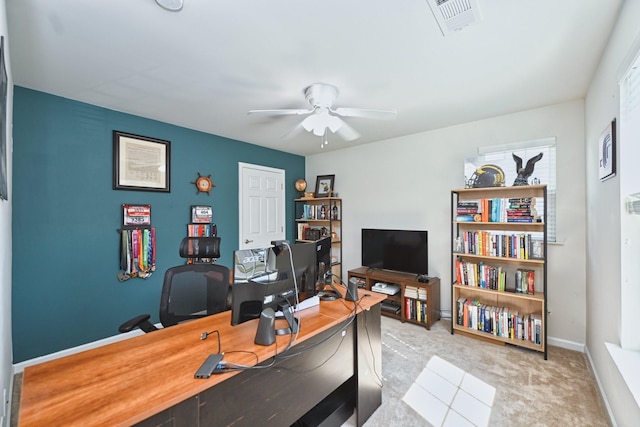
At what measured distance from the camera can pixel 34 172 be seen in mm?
2502

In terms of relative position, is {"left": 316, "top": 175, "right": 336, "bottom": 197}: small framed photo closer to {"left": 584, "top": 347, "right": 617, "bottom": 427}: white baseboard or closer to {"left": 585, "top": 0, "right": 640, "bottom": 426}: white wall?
{"left": 585, "top": 0, "right": 640, "bottom": 426}: white wall

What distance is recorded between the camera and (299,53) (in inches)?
76.0

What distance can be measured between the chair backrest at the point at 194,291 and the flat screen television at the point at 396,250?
91.7 inches

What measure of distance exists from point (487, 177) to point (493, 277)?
1101mm

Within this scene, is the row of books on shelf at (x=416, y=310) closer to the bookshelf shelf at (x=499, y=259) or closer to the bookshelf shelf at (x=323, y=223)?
the bookshelf shelf at (x=499, y=259)

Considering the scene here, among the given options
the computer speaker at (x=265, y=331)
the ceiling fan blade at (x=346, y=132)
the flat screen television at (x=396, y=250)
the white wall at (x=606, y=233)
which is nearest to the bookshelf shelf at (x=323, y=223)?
the flat screen television at (x=396, y=250)

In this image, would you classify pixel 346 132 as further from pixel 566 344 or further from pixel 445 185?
pixel 566 344

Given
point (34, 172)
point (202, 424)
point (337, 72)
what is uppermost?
point (337, 72)

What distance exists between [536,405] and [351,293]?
158cm

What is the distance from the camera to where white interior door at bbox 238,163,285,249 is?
422 centimetres

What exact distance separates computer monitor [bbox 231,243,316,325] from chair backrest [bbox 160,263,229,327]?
0.81 m

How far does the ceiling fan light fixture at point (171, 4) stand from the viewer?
145 cm

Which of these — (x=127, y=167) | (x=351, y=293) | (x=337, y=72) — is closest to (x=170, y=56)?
(x=337, y=72)

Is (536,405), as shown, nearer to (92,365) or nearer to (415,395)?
(415,395)
